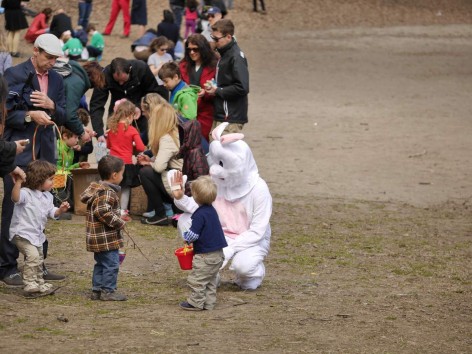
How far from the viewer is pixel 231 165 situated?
9.30 m

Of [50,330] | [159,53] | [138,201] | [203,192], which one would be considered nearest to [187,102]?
[138,201]

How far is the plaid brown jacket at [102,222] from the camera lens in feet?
27.8

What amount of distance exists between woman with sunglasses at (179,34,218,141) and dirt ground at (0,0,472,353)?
1453mm

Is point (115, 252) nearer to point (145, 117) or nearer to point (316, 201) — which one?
point (145, 117)

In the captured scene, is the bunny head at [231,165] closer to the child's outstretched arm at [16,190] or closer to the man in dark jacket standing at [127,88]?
the child's outstretched arm at [16,190]

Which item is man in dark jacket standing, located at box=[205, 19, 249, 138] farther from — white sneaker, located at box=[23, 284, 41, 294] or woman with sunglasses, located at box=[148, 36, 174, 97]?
white sneaker, located at box=[23, 284, 41, 294]

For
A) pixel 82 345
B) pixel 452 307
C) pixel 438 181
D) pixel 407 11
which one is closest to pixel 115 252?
pixel 82 345

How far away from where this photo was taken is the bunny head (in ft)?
30.5

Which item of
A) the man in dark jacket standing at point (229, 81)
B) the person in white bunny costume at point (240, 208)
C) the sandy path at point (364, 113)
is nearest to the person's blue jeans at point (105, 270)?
the person in white bunny costume at point (240, 208)

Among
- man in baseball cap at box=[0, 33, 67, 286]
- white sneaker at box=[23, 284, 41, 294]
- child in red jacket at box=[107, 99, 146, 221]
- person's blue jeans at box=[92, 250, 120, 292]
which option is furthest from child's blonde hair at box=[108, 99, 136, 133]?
white sneaker at box=[23, 284, 41, 294]

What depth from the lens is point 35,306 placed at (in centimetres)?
836

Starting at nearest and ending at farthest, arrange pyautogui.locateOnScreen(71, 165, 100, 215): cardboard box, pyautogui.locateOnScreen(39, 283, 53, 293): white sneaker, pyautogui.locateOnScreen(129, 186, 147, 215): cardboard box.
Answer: pyautogui.locateOnScreen(39, 283, 53, 293): white sneaker < pyautogui.locateOnScreen(71, 165, 100, 215): cardboard box < pyautogui.locateOnScreen(129, 186, 147, 215): cardboard box

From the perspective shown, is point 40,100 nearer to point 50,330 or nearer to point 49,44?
point 49,44

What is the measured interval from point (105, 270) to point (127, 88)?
460 centimetres
